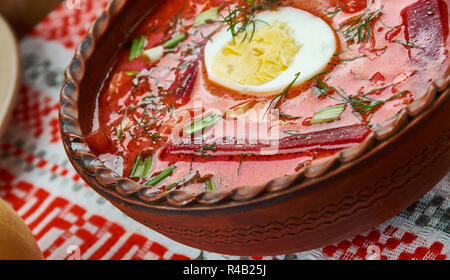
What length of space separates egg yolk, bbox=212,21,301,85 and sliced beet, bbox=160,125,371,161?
0.74 ft

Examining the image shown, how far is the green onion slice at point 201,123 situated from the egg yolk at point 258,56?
131 mm

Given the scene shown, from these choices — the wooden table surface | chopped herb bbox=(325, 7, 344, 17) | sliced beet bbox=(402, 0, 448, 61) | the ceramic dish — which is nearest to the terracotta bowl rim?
sliced beet bbox=(402, 0, 448, 61)

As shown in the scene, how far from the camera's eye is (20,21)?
296cm

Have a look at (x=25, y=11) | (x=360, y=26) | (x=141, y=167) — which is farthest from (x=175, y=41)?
(x=25, y=11)

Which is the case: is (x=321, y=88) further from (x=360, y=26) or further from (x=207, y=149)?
(x=207, y=149)

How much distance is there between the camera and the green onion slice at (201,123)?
144cm

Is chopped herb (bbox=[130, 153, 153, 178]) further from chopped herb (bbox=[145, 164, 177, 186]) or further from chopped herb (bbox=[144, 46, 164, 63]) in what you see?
chopped herb (bbox=[144, 46, 164, 63])

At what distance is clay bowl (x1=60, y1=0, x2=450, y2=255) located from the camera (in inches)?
40.8

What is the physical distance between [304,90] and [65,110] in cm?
71

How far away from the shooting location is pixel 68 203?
1.92m

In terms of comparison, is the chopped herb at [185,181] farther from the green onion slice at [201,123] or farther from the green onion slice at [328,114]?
the green onion slice at [328,114]

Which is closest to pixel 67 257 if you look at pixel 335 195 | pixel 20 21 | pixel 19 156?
pixel 19 156

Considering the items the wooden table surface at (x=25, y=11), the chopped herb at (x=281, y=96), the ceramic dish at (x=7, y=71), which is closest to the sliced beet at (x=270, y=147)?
the chopped herb at (x=281, y=96)

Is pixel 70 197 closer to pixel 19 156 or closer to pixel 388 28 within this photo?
pixel 19 156
